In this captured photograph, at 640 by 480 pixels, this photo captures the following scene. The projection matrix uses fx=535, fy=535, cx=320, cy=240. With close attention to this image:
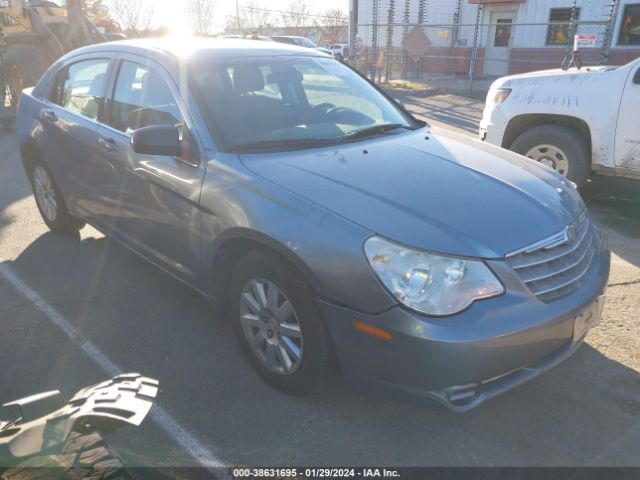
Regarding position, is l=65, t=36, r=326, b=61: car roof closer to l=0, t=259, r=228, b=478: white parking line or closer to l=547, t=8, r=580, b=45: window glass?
l=0, t=259, r=228, b=478: white parking line

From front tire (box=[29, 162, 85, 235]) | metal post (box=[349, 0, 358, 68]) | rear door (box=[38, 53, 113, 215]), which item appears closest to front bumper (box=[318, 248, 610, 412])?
rear door (box=[38, 53, 113, 215])

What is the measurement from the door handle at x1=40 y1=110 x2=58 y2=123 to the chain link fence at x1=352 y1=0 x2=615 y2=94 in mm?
12663

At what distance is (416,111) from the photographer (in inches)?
518

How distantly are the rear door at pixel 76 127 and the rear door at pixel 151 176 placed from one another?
0.17m

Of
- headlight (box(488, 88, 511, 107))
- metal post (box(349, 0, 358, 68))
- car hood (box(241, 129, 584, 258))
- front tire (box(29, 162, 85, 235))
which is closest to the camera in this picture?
car hood (box(241, 129, 584, 258))

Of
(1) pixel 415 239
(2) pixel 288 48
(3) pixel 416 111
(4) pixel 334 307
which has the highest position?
(2) pixel 288 48

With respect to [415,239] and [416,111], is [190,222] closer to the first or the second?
Result: [415,239]

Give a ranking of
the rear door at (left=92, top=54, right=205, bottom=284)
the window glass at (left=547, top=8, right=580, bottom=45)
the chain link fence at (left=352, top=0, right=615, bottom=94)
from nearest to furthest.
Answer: the rear door at (left=92, top=54, right=205, bottom=284)
the chain link fence at (left=352, top=0, right=615, bottom=94)
the window glass at (left=547, top=8, right=580, bottom=45)

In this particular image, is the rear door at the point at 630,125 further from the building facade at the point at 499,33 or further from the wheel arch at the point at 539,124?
the building facade at the point at 499,33

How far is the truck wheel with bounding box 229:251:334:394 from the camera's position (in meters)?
2.46

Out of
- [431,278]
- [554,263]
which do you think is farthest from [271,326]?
[554,263]

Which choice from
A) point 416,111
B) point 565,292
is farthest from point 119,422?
point 416,111

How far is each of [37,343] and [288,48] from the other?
2648 millimetres

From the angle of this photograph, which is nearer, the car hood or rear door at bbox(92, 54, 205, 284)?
the car hood
